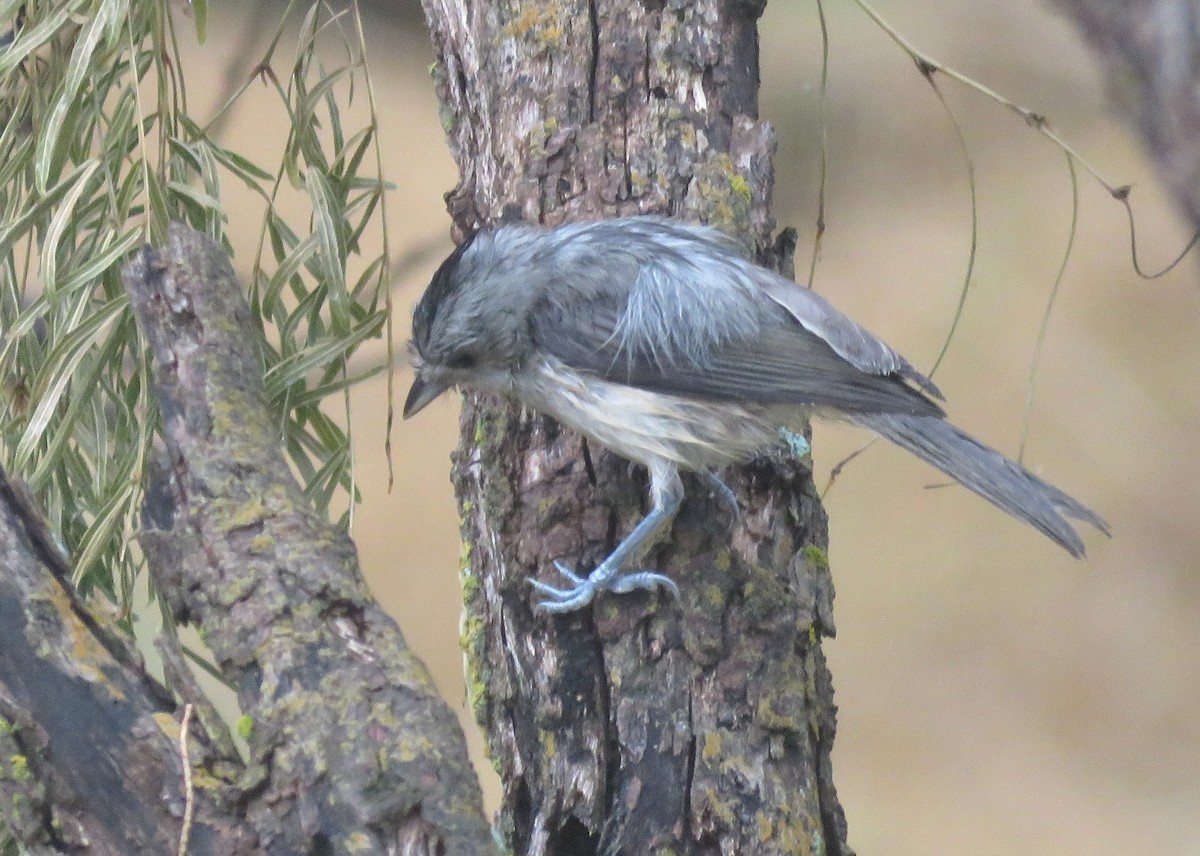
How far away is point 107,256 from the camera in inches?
60.2

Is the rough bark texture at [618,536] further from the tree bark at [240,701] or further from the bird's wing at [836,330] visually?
the tree bark at [240,701]

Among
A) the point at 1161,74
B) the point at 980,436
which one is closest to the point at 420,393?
the point at 1161,74

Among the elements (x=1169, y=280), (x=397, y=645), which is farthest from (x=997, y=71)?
(x=397, y=645)

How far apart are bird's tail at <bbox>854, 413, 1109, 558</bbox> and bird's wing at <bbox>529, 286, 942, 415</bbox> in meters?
0.03

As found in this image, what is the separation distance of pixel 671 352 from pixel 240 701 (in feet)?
2.29

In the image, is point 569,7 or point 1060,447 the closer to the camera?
point 569,7

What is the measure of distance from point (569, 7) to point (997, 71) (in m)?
1.54

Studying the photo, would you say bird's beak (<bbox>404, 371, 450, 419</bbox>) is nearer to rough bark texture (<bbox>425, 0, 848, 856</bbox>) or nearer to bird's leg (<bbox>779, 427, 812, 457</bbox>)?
rough bark texture (<bbox>425, 0, 848, 856</bbox>)

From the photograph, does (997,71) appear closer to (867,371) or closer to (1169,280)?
(1169,280)

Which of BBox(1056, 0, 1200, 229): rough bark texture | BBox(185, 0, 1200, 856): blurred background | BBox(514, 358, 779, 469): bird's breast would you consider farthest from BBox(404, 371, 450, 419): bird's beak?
BBox(185, 0, 1200, 856): blurred background

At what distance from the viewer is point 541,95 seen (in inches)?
64.5

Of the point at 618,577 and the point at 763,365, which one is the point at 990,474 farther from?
the point at 618,577

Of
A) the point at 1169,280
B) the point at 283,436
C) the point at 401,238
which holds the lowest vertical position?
the point at 283,436

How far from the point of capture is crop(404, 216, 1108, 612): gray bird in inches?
60.1
